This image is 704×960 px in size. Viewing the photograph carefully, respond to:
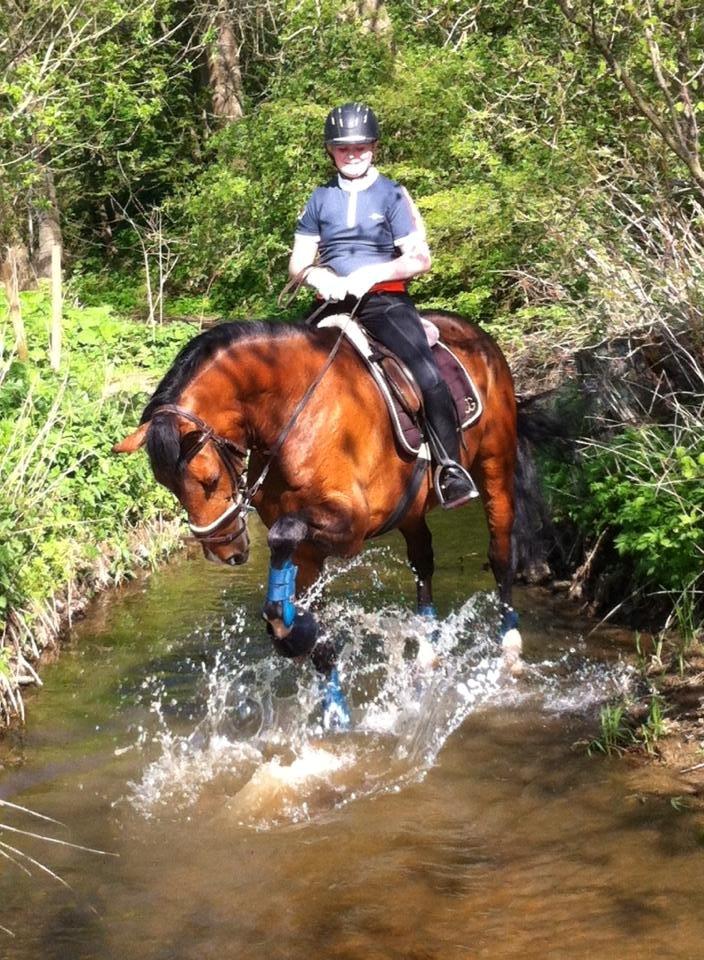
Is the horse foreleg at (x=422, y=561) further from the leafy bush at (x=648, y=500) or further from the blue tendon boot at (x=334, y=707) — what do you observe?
the blue tendon boot at (x=334, y=707)

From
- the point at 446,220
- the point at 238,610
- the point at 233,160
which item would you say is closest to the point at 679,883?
the point at 238,610

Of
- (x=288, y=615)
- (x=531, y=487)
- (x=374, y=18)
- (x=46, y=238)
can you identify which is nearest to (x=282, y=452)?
(x=288, y=615)

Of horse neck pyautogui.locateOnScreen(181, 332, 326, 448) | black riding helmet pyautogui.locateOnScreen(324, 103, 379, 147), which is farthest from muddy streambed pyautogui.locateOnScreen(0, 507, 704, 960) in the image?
black riding helmet pyautogui.locateOnScreen(324, 103, 379, 147)

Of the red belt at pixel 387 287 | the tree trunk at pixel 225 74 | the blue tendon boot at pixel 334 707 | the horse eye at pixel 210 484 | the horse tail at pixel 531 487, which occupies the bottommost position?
the blue tendon boot at pixel 334 707

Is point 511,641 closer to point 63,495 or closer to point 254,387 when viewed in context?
point 254,387

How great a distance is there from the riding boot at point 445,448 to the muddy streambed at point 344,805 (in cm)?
95

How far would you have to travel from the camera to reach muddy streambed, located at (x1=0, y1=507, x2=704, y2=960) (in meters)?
4.36

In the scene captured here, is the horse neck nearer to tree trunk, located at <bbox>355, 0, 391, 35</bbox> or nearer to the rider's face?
the rider's face

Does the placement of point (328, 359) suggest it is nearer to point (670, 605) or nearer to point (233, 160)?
point (670, 605)

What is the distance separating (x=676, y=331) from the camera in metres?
7.37

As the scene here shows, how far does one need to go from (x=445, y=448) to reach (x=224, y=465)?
1.67 m

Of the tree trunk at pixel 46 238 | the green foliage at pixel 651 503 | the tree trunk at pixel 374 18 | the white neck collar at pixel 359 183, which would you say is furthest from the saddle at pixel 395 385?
the tree trunk at pixel 46 238

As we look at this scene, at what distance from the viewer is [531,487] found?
8.06m

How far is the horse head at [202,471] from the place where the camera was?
495 centimetres
